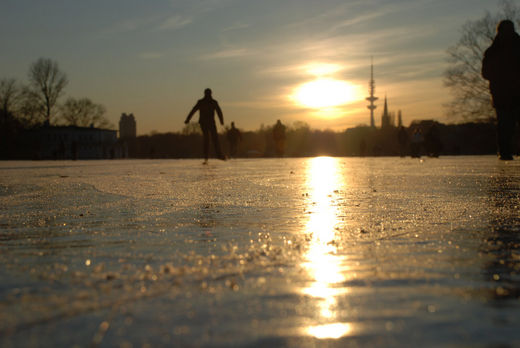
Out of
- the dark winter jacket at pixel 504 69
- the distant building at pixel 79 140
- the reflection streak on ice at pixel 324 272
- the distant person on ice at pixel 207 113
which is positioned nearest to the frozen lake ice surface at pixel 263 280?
the reflection streak on ice at pixel 324 272

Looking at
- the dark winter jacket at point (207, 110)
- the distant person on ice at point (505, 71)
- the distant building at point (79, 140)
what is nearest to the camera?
the distant person on ice at point (505, 71)

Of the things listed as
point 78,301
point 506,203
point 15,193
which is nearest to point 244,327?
point 78,301

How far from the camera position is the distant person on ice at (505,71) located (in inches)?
421

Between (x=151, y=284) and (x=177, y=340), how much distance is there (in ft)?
1.69

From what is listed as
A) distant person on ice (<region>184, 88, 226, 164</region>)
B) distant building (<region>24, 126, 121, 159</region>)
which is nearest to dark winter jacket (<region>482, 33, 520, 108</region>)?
distant person on ice (<region>184, 88, 226, 164</region>)

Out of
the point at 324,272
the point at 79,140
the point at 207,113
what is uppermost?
the point at 79,140

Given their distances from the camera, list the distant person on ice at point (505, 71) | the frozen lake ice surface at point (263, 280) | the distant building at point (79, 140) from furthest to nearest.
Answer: the distant building at point (79, 140) < the distant person on ice at point (505, 71) < the frozen lake ice surface at point (263, 280)

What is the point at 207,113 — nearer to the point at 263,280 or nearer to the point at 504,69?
the point at 504,69

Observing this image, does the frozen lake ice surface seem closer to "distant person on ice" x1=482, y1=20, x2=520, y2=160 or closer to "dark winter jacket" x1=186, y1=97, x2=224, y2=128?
"distant person on ice" x1=482, y1=20, x2=520, y2=160

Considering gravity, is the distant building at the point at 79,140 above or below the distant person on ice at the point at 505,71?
above

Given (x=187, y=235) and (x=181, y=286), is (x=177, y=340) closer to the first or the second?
(x=181, y=286)

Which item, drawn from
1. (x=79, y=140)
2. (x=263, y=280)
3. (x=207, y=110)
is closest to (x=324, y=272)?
(x=263, y=280)

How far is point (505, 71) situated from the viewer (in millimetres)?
10820

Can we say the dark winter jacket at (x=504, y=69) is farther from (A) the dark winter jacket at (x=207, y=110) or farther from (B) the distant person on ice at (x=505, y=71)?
(A) the dark winter jacket at (x=207, y=110)
